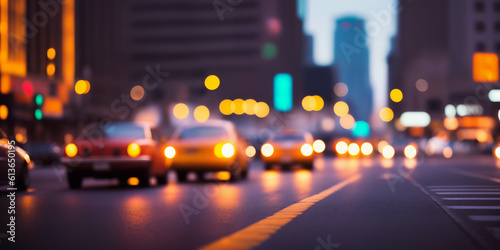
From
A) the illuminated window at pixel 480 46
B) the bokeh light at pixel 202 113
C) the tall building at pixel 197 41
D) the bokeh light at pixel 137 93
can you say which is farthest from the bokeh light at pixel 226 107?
the illuminated window at pixel 480 46

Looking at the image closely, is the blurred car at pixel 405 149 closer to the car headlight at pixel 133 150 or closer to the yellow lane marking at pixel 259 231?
the car headlight at pixel 133 150

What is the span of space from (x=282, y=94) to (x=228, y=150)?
110m

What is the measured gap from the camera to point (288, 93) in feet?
430

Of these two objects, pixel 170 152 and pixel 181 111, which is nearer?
pixel 170 152

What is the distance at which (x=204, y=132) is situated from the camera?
2098cm

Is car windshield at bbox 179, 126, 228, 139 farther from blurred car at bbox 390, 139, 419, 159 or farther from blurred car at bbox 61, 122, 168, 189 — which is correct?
blurred car at bbox 390, 139, 419, 159

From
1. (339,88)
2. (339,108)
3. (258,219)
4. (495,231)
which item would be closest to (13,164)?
(258,219)

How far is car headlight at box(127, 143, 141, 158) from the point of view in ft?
56.5

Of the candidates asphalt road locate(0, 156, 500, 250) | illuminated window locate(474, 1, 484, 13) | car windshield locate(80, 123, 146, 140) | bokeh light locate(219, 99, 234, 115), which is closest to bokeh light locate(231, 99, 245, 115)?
bokeh light locate(219, 99, 234, 115)

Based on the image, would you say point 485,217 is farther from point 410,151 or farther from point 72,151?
point 410,151

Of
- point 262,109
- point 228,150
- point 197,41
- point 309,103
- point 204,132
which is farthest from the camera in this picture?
point 197,41

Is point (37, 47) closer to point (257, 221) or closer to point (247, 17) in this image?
point (257, 221)

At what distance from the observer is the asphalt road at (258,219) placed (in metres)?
8.02

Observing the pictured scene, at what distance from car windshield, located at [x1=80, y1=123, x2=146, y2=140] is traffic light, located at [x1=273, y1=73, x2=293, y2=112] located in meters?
111
